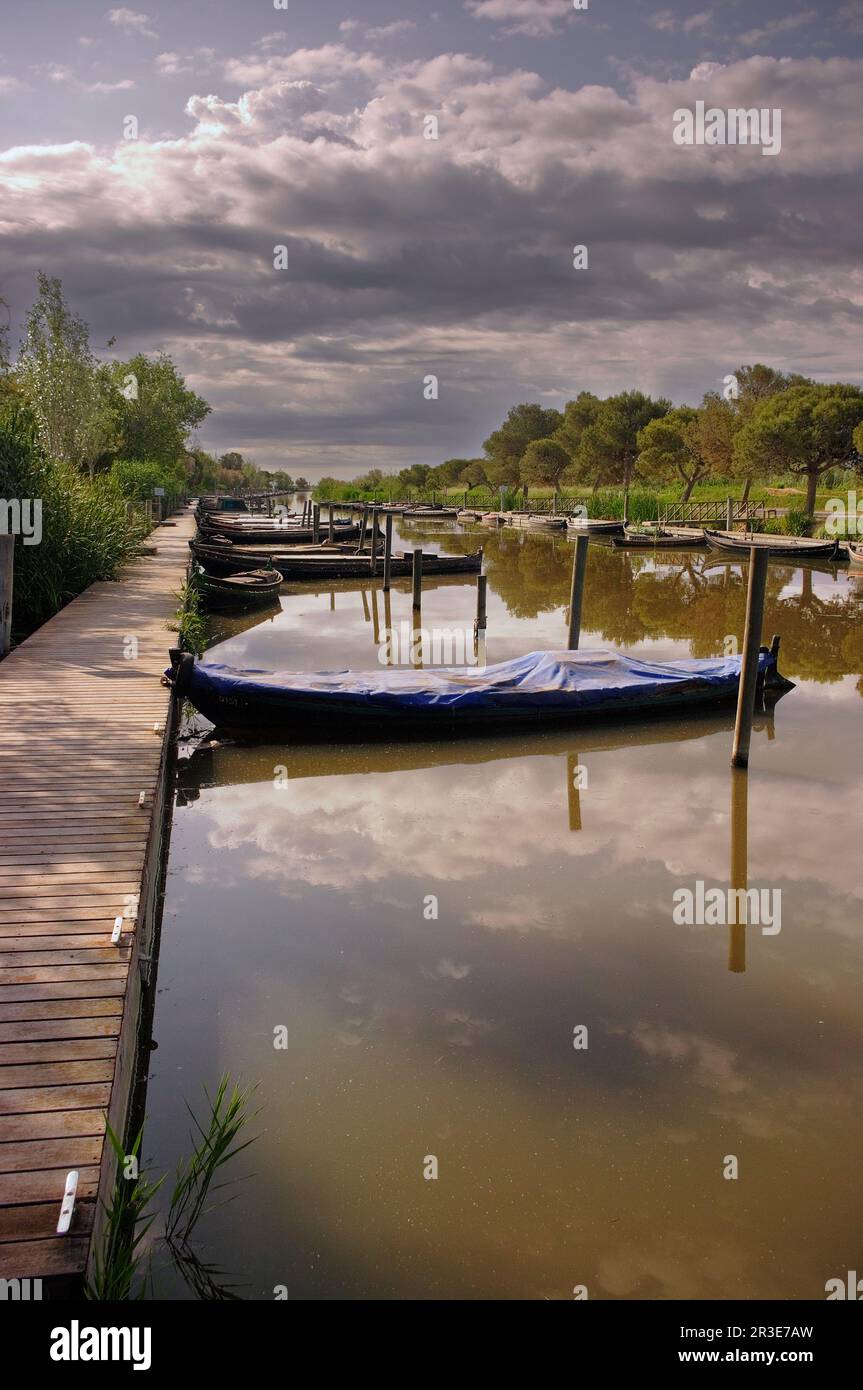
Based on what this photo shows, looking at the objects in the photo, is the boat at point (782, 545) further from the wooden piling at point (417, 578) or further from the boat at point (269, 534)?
the wooden piling at point (417, 578)

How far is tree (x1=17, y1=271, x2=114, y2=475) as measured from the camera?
3262cm

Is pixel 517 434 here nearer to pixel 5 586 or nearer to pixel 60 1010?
pixel 5 586

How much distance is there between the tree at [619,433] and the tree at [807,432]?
24.0 meters

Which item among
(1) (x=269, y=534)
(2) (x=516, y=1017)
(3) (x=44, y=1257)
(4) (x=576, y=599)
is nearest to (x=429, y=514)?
(1) (x=269, y=534)

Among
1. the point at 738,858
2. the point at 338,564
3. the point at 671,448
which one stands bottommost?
the point at 738,858

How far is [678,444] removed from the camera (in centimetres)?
5947

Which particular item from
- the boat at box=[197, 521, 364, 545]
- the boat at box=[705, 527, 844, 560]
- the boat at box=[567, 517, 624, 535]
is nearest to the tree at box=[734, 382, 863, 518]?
the boat at box=[705, 527, 844, 560]

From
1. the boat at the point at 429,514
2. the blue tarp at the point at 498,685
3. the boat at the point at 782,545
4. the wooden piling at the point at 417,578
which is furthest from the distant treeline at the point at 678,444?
the blue tarp at the point at 498,685

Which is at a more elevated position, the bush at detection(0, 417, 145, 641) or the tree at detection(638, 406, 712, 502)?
the tree at detection(638, 406, 712, 502)

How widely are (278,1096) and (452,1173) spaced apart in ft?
3.73

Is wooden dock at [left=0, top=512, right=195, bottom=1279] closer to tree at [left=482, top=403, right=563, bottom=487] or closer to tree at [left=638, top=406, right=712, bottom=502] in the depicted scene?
tree at [left=638, top=406, right=712, bottom=502]

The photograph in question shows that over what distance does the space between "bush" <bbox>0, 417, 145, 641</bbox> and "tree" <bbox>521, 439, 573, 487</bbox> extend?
210 ft

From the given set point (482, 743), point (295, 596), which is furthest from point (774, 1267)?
point (295, 596)

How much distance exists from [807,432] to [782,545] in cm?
994
